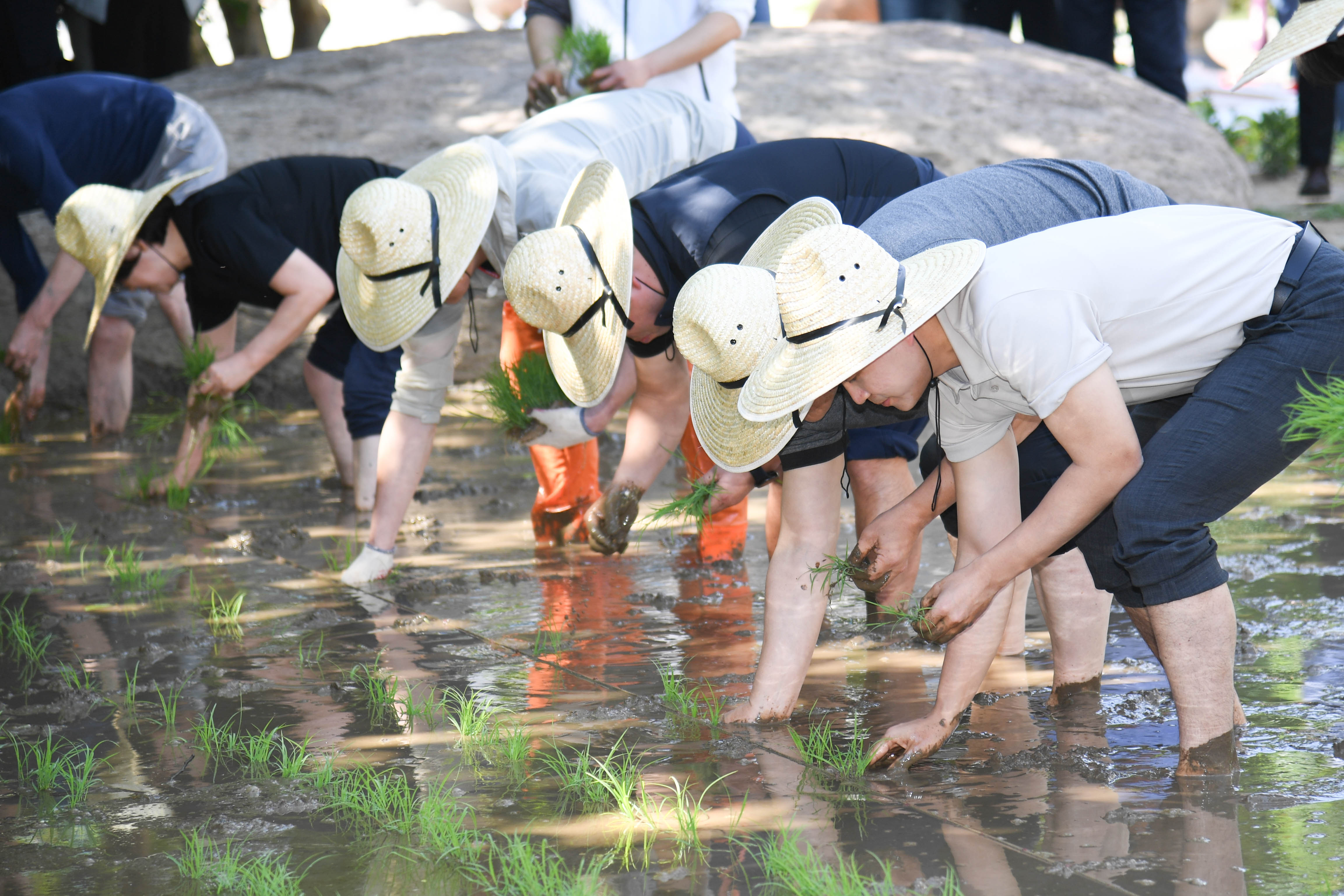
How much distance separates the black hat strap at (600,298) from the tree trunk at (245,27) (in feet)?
26.9

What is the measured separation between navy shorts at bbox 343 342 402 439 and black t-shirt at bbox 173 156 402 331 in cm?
31

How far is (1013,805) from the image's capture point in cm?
227

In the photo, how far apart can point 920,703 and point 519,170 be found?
1.80m

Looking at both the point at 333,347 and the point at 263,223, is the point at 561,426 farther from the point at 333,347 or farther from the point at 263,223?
the point at 333,347

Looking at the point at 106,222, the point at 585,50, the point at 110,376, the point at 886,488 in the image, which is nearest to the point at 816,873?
the point at 886,488

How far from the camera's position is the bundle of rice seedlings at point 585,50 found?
4.40 meters

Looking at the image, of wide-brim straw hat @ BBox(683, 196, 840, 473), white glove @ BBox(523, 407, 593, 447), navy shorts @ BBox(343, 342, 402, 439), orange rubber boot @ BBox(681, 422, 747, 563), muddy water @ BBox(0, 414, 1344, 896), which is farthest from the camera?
navy shorts @ BBox(343, 342, 402, 439)

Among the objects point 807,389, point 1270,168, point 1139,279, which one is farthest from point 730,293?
point 1270,168

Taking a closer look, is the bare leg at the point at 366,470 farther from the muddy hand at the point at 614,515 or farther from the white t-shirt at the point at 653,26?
the white t-shirt at the point at 653,26

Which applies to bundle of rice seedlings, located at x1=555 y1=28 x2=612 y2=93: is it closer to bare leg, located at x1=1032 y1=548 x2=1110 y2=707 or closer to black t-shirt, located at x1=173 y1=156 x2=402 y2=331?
black t-shirt, located at x1=173 y1=156 x2=402 y2=331

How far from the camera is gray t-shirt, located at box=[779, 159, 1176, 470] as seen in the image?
2486mm

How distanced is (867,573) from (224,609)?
1.85m

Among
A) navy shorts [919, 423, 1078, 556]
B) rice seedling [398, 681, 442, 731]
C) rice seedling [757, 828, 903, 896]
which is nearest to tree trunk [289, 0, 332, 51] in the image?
rice seedling [398, 681, 442, 731]

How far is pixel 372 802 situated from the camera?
2.36 m
